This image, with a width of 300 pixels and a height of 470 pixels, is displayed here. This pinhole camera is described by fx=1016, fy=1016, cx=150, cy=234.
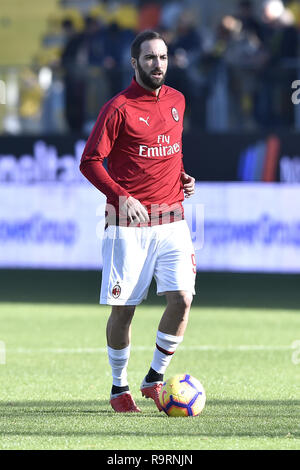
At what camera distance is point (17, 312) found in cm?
1279

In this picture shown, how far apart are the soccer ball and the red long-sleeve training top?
3.68ft

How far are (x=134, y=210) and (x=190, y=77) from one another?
891 cm

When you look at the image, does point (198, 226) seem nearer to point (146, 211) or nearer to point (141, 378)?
point (141, 378)

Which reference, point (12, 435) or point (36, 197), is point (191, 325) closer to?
point (36, 197)

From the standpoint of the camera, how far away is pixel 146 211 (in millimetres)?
6273

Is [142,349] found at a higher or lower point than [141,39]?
lower

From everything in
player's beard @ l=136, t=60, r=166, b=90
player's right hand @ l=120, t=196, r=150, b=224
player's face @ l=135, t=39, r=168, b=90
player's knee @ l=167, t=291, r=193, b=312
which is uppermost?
player's face @ l=135, t=39, r=168, b=90

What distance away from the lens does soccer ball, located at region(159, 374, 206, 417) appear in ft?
20.3

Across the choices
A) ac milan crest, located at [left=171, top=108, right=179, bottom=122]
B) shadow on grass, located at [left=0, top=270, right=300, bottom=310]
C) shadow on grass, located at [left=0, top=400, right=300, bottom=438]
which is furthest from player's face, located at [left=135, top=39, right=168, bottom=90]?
shadow on grass, located at [left=0, top=270, right=300, bottom=310]

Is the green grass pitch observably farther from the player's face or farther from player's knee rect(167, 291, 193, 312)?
the player's face

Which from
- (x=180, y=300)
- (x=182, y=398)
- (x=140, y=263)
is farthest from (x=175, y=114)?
(x=182, y=398)

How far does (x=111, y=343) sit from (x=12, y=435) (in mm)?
1168

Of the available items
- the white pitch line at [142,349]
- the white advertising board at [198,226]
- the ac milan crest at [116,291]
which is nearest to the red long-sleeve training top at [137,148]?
the ac milan crest at [116,291]
